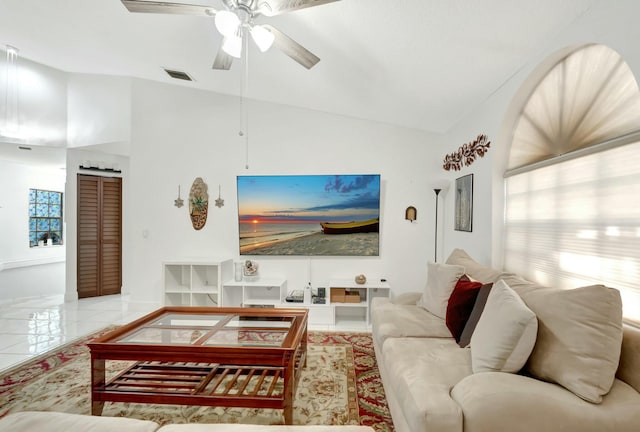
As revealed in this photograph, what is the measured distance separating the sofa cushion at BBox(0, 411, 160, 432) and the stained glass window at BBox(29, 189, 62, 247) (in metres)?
6.27

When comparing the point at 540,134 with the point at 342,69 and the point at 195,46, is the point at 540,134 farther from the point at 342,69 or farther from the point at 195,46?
the point at 195,46

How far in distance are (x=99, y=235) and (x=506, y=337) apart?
19.5 ft

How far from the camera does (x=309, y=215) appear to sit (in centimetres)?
391

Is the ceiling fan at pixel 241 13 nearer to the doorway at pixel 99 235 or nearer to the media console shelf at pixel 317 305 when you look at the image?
the media console shelf at pixel 317 305

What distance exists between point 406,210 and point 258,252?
2.07m

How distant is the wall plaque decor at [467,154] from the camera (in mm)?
2770

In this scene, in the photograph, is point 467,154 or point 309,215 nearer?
point 467,154

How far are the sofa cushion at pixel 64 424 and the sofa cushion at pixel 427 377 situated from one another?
108cm

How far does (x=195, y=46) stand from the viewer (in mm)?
2904

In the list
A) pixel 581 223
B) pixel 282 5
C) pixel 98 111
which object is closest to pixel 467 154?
pixel 581 223

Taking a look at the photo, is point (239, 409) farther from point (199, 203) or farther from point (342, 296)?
point (199, 203)

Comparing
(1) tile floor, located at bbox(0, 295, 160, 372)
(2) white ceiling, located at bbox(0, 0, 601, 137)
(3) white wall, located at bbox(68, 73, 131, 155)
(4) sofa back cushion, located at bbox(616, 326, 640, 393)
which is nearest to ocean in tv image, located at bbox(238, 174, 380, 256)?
(2) white ceiling, located at bbox(0, 0, 601, 137)

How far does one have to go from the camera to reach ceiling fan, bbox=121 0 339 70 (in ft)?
5.33

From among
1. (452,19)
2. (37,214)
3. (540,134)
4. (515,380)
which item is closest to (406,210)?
(540,134)
